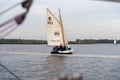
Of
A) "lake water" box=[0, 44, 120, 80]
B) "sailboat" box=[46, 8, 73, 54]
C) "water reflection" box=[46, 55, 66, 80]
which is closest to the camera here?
"lake water" box=[0, 44, 120, 80]

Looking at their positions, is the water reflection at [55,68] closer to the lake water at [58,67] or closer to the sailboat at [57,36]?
the lake water at [58,67]

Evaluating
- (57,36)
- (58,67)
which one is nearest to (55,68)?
(58,67)

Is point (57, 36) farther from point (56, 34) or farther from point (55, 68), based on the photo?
point (55, 68)

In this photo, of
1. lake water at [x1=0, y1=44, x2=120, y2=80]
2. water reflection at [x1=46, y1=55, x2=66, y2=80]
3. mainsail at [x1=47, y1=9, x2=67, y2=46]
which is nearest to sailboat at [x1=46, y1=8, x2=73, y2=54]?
mainsail at [x1=47, y1=9, x2=67, y2=46]

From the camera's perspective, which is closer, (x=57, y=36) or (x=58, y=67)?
(x=58, y=67)

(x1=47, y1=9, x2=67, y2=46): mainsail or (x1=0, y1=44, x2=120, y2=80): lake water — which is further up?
(x1=47, y1=9, x2=67, y2=46): mainsail

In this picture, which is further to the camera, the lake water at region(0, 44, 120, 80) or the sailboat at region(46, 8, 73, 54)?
the sailboat at region(46, 8, 73, 54)

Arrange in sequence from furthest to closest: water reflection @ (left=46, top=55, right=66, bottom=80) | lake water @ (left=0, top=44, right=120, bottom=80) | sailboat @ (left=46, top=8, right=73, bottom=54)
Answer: sailboat @ (left=46, top=8, right=73, bottom=54) < water reflection @ (left=46, top=55, right=66, bottom=80) < lake water @ (left=0, top=44, right=120, bottom=80)

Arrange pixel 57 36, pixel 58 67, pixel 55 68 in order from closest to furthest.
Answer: pixel 55 68
pixel 58 67
pixel 57 36

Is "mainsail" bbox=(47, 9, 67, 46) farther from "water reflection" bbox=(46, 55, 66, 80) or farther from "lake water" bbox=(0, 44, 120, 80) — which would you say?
"water reflection" bbox=(46, 55, 66, 80)

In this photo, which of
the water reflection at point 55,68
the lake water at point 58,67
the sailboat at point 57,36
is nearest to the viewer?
the lake water at point 58,67

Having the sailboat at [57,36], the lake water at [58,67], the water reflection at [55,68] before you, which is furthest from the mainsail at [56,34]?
the water reflection at [55,68]

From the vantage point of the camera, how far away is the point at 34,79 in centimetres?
2591

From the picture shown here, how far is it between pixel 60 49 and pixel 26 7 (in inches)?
2212
